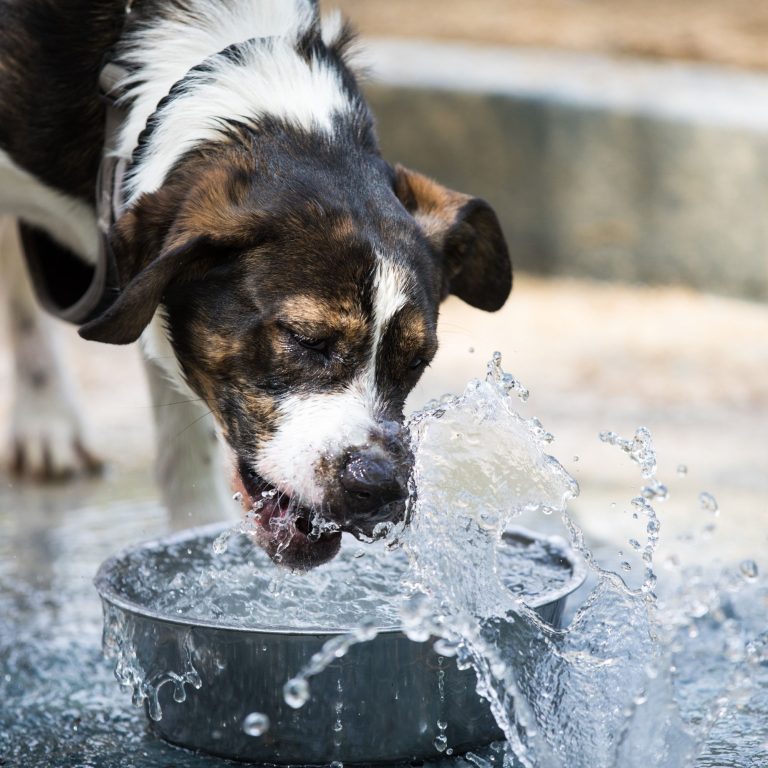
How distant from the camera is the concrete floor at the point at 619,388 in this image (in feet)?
14.2

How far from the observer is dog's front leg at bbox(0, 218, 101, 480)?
4.45 metres

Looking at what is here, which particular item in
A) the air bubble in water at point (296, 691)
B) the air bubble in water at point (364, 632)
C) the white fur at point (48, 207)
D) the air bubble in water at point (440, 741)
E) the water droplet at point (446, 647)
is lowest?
the air bubble in water at point (440, 741)

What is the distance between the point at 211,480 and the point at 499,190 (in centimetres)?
464

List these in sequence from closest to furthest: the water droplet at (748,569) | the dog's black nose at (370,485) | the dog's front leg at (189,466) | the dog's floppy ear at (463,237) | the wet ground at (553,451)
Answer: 1. the water droplet at (748,569)
2. the dog's black nose at (370,485)
3. the wet ground at (553,451)
4. the dog's floppy ear at (463,237)
5. the dog's front leg at (189,466)

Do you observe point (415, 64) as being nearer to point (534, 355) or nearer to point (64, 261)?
point (534, 355)

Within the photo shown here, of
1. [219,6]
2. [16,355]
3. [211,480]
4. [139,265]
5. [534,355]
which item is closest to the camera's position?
[139,265]

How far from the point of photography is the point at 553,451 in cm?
486

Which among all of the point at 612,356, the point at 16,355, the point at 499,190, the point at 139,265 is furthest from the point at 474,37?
the point at 139,265

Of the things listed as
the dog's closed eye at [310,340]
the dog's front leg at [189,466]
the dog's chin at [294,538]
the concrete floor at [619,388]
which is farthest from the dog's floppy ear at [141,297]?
the concrete floor at [619,388]

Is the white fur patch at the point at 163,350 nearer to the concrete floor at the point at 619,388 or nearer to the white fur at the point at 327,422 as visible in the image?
the white fur at the point at 327,422

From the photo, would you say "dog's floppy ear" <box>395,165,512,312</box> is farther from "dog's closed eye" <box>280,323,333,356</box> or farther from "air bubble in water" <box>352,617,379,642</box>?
"air bubble in water" <box>352,617,379,642</box>

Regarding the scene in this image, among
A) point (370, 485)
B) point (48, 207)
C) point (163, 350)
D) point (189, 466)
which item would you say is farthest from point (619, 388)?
point (370, 485)

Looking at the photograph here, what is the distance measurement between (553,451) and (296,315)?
7.92 feet

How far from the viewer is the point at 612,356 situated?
651 centimetres
